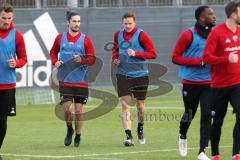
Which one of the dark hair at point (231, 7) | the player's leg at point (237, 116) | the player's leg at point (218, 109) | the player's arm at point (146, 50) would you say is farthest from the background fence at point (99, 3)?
the player's leg at point (237, 116)

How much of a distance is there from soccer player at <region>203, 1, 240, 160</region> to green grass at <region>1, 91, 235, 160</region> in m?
1.28

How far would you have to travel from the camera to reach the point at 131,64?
1656cm

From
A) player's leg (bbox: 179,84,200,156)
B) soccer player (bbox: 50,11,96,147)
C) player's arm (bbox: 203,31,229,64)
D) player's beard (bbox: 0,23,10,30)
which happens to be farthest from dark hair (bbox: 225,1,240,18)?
soccer player (bbox: 50,11,96,147)

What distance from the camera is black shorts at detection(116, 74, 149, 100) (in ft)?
54.4

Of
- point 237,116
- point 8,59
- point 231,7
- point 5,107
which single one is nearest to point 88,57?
point 8,59

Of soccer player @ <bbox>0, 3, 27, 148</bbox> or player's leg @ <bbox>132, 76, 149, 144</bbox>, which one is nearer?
soccer player @ <bbox>0, 3, 27, 148</bbox>

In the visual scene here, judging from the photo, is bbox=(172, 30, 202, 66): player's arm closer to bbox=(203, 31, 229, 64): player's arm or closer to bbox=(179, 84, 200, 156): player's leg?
bbox=(179, 84, 200, 156): player's leg

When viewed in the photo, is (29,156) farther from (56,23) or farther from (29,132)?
(56,23)

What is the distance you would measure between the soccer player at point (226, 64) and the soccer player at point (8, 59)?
9.50 ft

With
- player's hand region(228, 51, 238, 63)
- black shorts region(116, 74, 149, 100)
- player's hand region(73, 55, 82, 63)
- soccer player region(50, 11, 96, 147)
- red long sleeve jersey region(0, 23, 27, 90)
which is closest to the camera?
player's hand region(228, 51, 238, 63)

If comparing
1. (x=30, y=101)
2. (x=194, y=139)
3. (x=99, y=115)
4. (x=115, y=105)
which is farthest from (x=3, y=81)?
(x=30, y=101)

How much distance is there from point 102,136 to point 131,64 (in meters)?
1.88

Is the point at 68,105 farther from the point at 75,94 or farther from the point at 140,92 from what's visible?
the point at 140,92

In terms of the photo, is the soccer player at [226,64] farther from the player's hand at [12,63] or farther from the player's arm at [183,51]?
the player's hand at [12,63]
